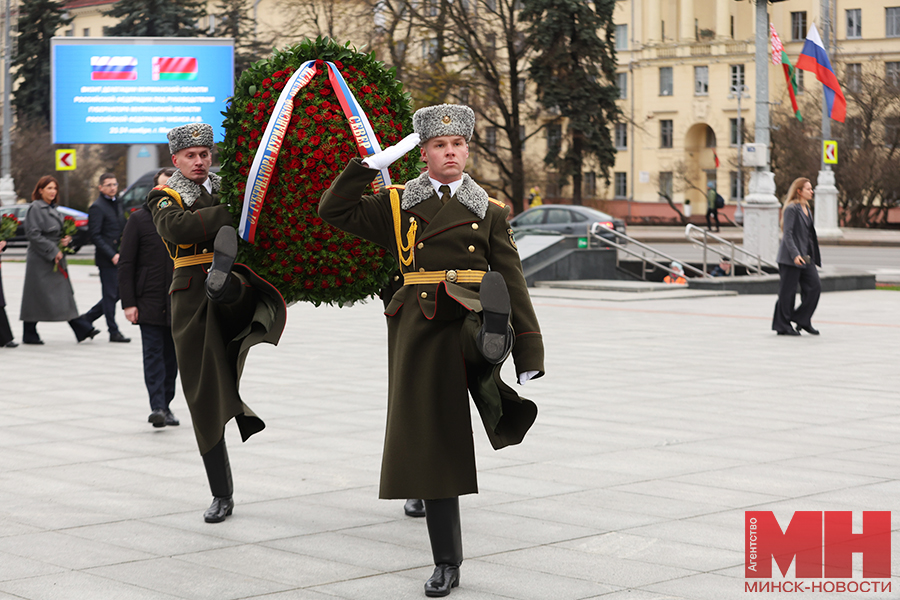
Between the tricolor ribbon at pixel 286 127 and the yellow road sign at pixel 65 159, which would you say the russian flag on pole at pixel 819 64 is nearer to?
the yellow road sign at pixel 65 159

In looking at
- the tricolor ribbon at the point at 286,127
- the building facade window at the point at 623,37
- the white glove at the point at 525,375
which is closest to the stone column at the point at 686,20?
the building facade window at the point at 623,37

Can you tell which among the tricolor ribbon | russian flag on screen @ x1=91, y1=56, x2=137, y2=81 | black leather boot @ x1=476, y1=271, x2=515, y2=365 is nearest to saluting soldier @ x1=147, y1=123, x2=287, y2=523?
the tricolor ribbon

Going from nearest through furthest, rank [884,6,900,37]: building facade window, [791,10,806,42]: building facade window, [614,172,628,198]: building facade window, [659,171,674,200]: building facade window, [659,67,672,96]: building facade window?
[884,6,900,37]: building facade window, [791,10,806,42]: building facade window, [659,171,674,200]: building facade window, [659,67,672,96]: building facade window, [614,172,628,198]: building facade window

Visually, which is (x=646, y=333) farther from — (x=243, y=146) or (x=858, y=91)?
(x=858, y=91)

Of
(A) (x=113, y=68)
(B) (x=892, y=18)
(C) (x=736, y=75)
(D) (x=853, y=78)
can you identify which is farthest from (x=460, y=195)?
(B) (x=892, y=18)

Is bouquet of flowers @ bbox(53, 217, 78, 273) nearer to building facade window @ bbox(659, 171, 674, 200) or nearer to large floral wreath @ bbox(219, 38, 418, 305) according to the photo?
large floral wreath @ bbox(219, 38, 418, 305)

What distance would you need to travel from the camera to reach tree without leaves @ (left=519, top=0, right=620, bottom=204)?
34.4m

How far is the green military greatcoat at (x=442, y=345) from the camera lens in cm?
461

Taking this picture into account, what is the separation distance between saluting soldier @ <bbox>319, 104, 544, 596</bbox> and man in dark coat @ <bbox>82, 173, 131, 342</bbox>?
916 cm

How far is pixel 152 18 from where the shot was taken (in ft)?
142

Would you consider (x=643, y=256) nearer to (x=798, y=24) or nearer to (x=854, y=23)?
(x=854, y=23)

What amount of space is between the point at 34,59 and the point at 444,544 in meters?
51.0

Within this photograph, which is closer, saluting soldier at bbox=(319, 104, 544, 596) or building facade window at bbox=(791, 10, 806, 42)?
saluting soldier at bbox=(319, 104, 544, 596)

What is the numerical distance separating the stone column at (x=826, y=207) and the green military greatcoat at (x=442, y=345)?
1335 inches
